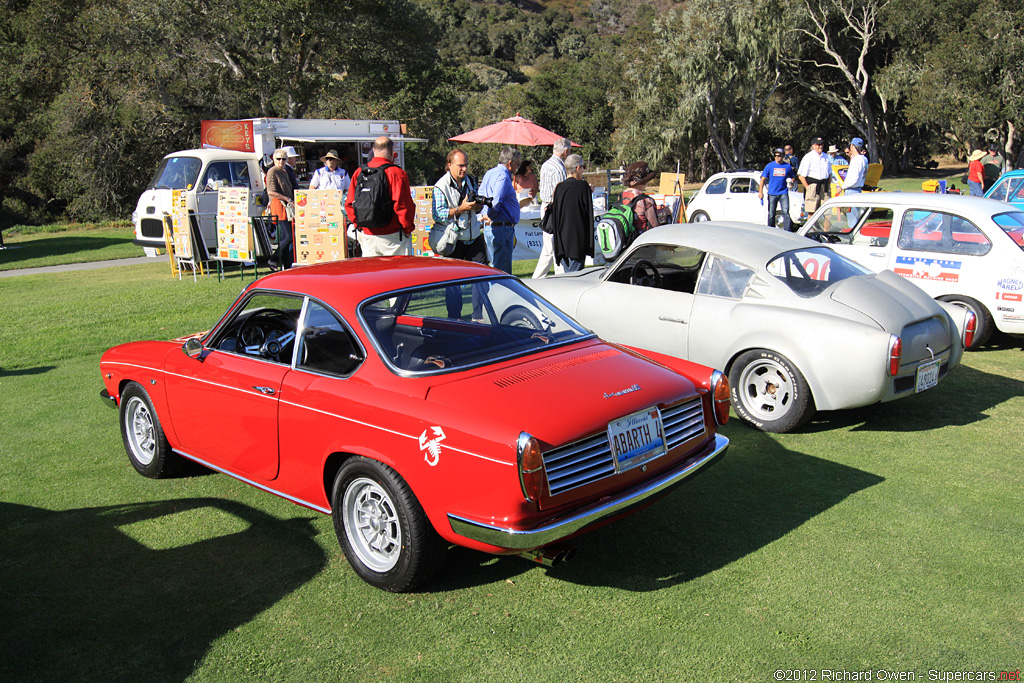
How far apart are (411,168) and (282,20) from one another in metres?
8.85

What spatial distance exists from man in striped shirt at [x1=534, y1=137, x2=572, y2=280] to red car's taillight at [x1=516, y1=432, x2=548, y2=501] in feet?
20.3

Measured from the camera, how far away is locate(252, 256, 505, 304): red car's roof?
450 centimetres

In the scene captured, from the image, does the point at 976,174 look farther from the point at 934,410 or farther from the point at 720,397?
the point at 720,397

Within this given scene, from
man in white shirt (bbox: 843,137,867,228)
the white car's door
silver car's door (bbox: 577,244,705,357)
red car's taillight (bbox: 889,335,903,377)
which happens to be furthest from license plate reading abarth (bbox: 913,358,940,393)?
the white car's door

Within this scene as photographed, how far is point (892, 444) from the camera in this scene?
235 inches

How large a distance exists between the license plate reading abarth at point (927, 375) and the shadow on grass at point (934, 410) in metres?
0.39

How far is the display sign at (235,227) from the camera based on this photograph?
13281 millimetres

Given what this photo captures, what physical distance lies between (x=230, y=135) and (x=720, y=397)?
53.0 feet

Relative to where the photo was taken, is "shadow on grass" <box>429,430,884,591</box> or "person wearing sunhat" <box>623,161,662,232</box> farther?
"person wearing sunhat" <box>623,161,662,232</box>

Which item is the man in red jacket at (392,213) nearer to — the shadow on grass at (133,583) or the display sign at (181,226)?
the shadow on grass at (133,583)

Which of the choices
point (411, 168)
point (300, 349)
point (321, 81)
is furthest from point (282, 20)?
point (300, 349)

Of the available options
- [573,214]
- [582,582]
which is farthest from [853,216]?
[582,582]

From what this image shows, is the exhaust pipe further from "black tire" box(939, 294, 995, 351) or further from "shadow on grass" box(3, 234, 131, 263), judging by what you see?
"shadow on grass" box(3, 234, 131, 263)

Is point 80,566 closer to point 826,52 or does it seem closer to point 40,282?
point 40,282
